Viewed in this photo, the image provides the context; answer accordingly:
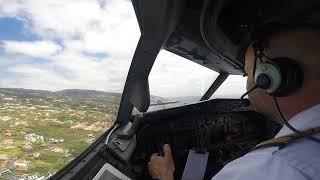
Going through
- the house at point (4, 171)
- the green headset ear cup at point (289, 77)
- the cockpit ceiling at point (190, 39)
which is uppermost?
the cockpit ceiling at point (190, 39)

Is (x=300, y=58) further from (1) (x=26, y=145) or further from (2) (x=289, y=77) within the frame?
(1) (x=26, y=145)

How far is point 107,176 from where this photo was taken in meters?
1.95

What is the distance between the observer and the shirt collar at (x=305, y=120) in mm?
887

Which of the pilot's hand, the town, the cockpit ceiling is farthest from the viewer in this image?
the pilot's hand

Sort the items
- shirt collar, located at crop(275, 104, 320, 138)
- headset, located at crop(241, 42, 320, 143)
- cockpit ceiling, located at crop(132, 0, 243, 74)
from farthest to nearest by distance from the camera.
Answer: cockpit ceiling, located at crop(132, 0, 243, 74) < headset, located at crop(241, 42, 320, 143) < shirt collar, located at crop(275, 104, 320, 138)

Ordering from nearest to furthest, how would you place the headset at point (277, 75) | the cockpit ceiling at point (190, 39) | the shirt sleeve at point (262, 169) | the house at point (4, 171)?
the shirt sleeve at point (262, 169)
the headset at point (277, 75)
the house at point (4, 171)
the cockpit ceiling at point (190, 39)

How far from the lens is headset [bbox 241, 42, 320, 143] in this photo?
0.99 meters

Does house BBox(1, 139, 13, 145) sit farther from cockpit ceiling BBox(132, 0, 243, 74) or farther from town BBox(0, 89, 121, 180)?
cockpit ceiling BBox(132, 0, 243, 74)

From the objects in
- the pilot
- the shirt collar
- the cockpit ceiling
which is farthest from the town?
the shirt collar

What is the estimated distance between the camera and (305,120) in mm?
907

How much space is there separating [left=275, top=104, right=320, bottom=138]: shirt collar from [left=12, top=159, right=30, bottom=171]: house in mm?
783

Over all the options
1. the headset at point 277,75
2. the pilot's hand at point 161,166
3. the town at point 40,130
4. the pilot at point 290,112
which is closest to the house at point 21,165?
the town at point 40,130

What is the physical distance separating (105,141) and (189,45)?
77 centimetres

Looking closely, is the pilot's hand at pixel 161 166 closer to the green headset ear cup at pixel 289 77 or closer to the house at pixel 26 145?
the house at pixel 26 145
